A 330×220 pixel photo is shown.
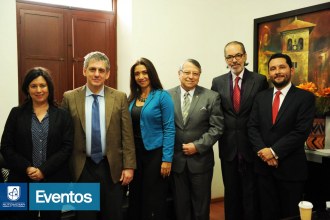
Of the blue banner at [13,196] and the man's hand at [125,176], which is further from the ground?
the man's hand at [125,176]

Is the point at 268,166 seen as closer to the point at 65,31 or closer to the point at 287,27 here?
the point at 287,27

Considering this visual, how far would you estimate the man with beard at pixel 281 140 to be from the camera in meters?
2.29

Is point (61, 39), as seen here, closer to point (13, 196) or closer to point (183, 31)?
point (183, 31)

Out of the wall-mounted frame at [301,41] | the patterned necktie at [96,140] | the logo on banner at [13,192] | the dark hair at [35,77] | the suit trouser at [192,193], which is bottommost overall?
the suit trouser at [192,193]

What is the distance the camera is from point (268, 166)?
2.40 m

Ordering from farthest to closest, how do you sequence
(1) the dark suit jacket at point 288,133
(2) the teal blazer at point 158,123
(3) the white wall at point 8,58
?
(3) the white wall at point 8,58 → (2) the teal blazer at point 158,123 → (1) the dark suit jacket at point 288,133

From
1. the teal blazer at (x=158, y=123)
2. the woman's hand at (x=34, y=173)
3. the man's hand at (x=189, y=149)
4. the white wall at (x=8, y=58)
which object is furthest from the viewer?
the white wall at (x=8, y=58)

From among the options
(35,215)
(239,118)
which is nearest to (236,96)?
(239,118)

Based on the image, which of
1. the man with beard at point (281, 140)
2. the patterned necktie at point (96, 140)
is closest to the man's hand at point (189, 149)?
the man with beard at point (281, 140)

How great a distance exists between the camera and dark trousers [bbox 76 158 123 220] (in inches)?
86.2

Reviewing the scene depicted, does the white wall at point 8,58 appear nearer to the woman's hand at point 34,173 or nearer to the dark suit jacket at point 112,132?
the dark suit jacket at point 112,132

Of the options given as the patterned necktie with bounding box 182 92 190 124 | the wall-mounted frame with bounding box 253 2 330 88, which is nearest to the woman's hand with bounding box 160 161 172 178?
the patterned necktie with bounding box 182 92 190 124

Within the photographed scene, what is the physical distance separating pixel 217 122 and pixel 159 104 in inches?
19.7

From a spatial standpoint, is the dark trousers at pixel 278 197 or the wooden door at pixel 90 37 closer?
the dark trousers at pixel 278 197
